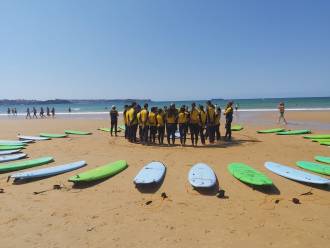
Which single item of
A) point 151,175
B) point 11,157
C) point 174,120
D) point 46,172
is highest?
point 174,120

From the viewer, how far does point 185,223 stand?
4.63 m

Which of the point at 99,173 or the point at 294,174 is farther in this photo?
the point at 99,173

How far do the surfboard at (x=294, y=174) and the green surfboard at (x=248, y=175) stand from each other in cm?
61

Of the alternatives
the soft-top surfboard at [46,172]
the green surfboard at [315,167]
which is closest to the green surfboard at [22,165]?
the soft-top surfboard at [46,172]

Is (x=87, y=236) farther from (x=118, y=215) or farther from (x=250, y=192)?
(x=250, y=192)

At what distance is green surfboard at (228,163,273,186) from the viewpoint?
20.1 feet

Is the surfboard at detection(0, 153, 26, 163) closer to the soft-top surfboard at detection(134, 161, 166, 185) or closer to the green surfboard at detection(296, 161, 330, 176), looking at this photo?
the soft-top surfboard at detection(134, 161, 166, 185)

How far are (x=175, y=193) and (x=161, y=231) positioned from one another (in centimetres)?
159

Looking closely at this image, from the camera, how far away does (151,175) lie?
6.70 metres

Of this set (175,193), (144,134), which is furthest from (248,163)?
(144,134)

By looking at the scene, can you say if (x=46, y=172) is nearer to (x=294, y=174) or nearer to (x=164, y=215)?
(x=164, y=215)

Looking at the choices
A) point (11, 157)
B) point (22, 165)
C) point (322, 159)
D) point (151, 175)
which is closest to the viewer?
point (151, 175)

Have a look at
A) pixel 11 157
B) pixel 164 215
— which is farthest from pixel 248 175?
pixel 11 157

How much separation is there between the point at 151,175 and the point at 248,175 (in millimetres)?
2117
